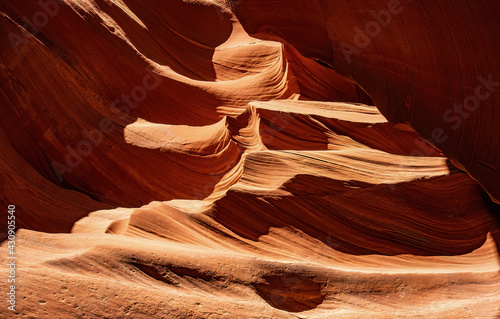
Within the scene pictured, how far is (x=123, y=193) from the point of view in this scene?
5.04 meters

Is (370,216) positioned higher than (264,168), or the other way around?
(264,168)

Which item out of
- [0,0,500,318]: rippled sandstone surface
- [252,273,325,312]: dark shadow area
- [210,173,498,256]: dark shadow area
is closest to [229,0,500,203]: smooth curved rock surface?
[0,0,500,318]: rippled sandstone surface

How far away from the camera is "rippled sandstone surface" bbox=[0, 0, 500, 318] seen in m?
3.28

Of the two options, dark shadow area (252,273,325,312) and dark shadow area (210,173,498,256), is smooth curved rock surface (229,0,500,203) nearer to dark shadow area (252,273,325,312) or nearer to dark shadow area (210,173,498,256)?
dark shadow area (210,173,498,256)

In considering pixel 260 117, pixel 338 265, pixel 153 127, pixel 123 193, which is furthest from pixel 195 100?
pixel 338 265

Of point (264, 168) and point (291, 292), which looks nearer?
point (291, 292)

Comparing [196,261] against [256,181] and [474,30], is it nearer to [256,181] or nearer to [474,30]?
[256,181]

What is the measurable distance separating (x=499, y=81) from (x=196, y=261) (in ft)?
8.24

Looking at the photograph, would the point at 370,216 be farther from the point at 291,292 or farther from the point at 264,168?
the point at 291,292

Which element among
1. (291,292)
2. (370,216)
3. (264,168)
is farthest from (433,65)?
(291,292)

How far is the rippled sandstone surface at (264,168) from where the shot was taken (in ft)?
10.7

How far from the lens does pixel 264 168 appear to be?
451 cm

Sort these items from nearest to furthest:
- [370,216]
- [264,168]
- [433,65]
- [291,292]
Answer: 1. [291,292]
2. [433,65]
3. [370,216]
4. [264,168]

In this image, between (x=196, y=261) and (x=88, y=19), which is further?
(x=88, y=19)
